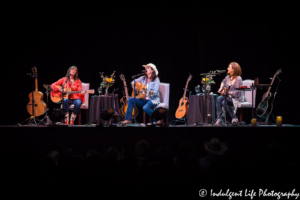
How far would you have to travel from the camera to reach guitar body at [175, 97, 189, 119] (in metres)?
6.16

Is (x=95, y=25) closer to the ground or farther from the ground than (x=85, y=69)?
farther from the ground

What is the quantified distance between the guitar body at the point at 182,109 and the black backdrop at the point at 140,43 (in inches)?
18.1

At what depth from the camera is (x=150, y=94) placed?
5.38 meters

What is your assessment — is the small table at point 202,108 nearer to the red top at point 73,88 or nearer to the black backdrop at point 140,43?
the black backdrop at point 140,43

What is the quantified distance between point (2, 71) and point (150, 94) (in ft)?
12.0

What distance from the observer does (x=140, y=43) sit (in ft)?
22.3

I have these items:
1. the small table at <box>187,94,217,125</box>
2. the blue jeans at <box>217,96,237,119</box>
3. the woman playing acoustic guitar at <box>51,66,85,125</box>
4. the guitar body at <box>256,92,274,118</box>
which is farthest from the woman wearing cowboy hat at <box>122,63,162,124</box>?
the guitar body at <box>256,92,274,118</box>

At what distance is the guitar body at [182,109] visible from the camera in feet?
20.2
